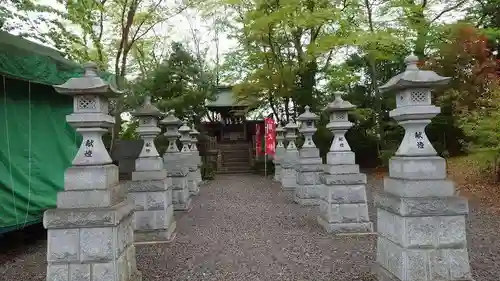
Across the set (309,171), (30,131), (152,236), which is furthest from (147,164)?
(309,171)

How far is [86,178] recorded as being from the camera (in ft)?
13.8

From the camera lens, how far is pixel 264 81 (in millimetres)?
19312

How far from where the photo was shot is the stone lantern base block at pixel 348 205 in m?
7.47

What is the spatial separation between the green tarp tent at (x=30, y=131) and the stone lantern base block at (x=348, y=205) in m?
5.15

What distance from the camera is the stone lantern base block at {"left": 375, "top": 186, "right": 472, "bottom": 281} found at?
408 cm

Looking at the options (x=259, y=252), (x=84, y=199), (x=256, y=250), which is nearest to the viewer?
(x=84, y=199)

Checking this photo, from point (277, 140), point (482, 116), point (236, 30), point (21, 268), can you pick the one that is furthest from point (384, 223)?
point (236, 30)

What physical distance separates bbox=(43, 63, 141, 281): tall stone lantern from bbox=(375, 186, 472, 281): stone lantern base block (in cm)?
293

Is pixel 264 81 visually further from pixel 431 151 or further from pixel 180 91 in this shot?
pixel 431 151

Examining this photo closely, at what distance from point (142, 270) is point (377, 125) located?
16.0 metres

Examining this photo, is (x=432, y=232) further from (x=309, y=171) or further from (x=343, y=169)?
(x=309, y=171)

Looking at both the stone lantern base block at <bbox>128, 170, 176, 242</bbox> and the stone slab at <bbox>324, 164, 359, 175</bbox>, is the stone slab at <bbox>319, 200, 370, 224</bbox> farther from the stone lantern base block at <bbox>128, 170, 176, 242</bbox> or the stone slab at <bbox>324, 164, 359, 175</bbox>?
the stone lantern base block at <bbox>128, 170, 176, 242</bbox>

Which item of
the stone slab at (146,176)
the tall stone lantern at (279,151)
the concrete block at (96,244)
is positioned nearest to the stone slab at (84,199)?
the concrete block at (96,244)

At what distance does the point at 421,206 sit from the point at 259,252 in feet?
9.69
